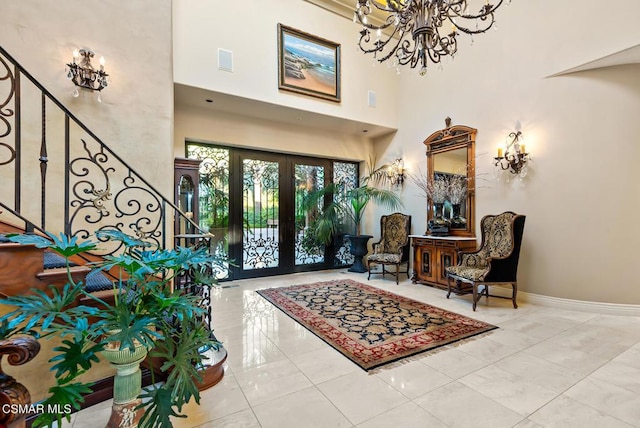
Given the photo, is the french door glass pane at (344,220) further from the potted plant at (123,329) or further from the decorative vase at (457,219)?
the potted plant at (123,329)

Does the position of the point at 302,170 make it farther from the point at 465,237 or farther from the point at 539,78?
the point at 539,78

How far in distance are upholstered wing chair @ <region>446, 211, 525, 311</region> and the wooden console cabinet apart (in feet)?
0.78

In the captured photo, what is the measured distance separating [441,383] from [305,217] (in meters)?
4.50

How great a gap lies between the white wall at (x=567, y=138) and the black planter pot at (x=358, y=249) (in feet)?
7.49

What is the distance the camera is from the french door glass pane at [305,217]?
20.3 ft

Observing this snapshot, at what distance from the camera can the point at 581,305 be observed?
3711 millimetres

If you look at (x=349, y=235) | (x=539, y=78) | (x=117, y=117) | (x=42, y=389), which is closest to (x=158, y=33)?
(x=117, y=117)

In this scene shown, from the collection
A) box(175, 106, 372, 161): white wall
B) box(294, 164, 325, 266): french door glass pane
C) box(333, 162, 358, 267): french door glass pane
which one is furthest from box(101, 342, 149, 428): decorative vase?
box(333, 162, 358, 267): french door glass pane

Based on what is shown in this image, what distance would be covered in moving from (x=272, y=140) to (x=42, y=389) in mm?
4781

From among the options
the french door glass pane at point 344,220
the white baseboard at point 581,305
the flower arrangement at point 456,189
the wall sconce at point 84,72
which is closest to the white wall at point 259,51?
the wall sconce at point 84,72

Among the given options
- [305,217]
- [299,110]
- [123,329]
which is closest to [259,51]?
[299,110]

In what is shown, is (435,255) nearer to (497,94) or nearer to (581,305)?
(581,305)

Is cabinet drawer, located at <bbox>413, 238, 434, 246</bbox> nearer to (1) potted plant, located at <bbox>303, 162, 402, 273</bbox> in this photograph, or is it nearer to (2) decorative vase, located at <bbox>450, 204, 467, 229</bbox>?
(2) decorative vase, located at <bbox>450, 204, 467, 229</bbox>

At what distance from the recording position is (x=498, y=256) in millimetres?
4047
